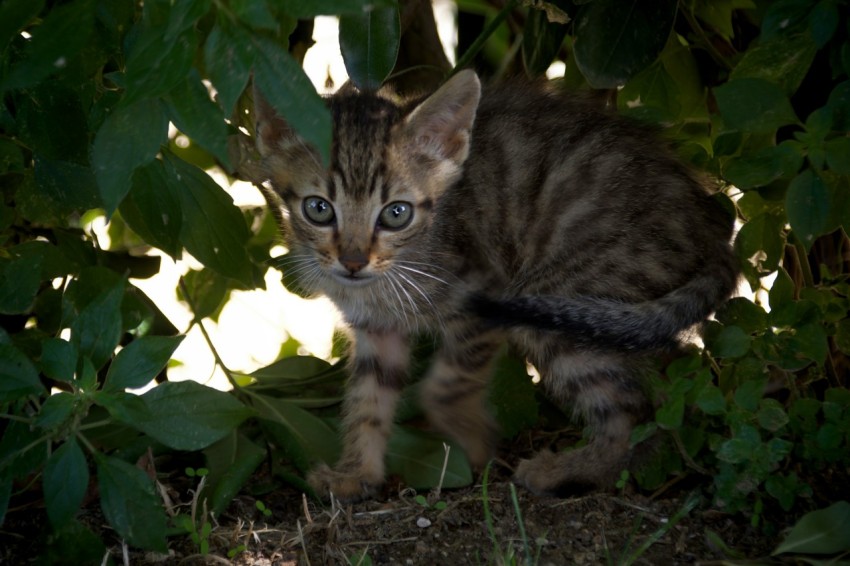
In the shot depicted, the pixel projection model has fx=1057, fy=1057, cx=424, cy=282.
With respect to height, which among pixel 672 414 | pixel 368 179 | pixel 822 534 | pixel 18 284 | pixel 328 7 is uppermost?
pixel 328 7

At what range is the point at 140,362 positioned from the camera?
1.94m

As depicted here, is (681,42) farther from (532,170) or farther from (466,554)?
(466,554)

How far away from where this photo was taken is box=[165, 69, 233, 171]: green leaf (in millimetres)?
1603

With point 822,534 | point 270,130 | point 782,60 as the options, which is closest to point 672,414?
point 822,534

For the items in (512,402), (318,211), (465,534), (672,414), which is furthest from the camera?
(512,402)

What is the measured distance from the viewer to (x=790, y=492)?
218cm

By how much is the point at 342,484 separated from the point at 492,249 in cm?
71

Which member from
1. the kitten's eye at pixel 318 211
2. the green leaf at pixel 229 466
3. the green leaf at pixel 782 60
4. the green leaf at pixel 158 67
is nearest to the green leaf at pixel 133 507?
the green leaf at pixel 229 466

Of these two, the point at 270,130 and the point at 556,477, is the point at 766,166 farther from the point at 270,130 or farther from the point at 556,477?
the point at 270,130

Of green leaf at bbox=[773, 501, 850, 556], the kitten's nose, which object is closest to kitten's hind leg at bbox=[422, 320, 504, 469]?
the kitten's nose

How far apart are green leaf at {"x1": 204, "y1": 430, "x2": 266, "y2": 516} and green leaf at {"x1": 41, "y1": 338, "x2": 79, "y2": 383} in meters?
0.55

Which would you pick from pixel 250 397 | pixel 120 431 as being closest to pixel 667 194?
pixel 250 397

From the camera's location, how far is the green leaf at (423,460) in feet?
8.50

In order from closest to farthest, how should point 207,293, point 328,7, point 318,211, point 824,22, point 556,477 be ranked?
point 328,7
point 824,22
point 556,477
point 318,211
point 207,293
